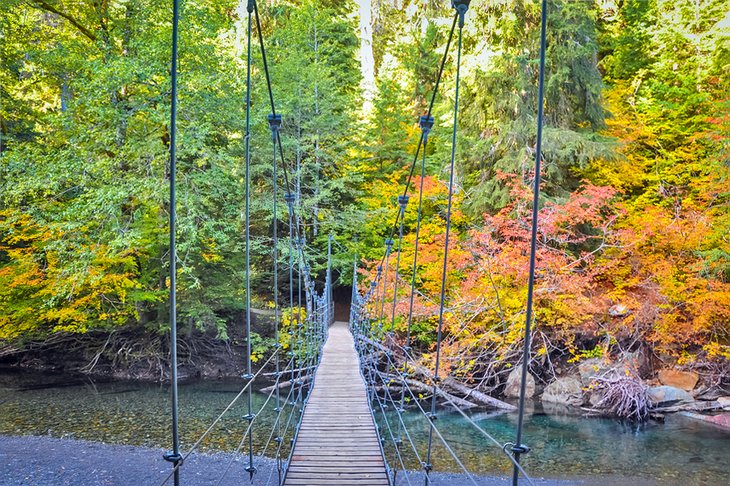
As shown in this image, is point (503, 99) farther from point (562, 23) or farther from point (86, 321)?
point (86, 321)

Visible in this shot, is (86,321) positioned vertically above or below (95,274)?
below

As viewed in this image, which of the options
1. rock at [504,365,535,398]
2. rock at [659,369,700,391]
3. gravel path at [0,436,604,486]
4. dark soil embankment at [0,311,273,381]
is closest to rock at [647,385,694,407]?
rock at [659,369,700,391]

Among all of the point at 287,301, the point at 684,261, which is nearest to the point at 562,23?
the point at 684,261

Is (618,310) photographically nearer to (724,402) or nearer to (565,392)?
(565,392)

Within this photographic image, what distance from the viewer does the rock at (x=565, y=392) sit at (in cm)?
770

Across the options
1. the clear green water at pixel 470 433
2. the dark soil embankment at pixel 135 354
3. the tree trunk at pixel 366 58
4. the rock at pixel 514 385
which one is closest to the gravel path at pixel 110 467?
the clear green water at pixel 470 433

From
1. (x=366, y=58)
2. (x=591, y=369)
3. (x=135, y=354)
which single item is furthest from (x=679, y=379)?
(x=366, y=58)

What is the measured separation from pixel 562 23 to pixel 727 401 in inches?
263

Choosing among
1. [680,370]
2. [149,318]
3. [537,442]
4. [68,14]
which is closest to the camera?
[537,442]

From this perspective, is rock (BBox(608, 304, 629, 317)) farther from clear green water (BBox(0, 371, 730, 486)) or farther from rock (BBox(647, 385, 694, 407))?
clear green water (BBox(0, 371, 730, 486))

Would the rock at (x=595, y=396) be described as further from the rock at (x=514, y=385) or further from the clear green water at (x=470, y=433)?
the rock at (x=514, y=385)

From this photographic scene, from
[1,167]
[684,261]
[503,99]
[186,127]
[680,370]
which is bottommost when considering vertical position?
[680,370]

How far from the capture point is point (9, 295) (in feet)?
27.9

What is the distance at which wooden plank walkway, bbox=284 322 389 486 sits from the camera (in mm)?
3141
